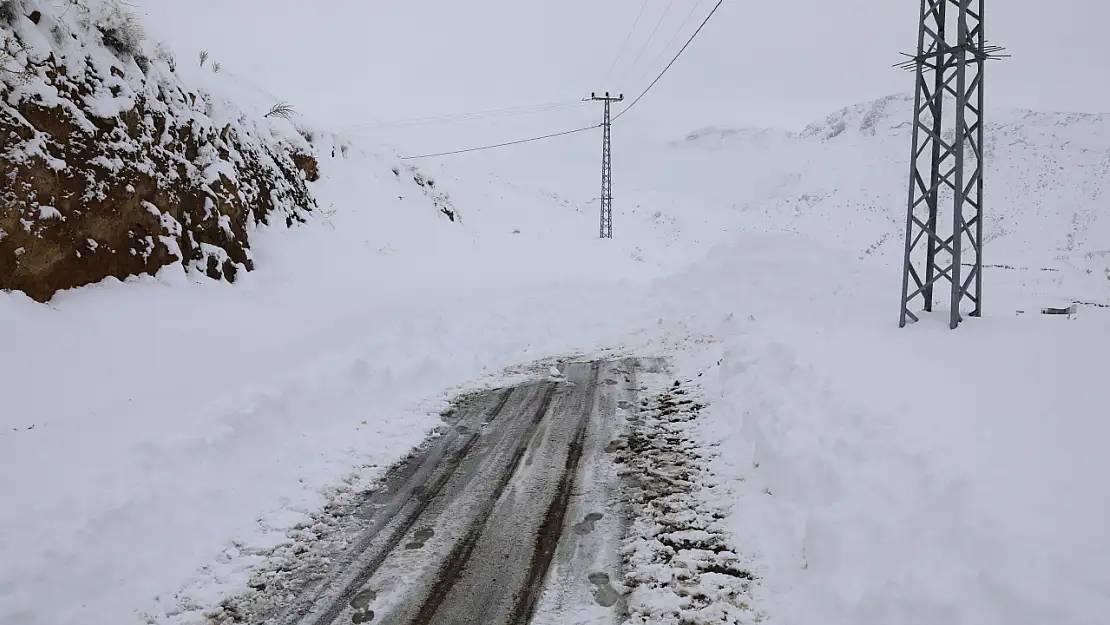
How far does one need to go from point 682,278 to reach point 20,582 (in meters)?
14.4

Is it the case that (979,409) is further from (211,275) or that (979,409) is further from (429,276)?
(429,276)

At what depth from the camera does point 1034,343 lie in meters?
7.50

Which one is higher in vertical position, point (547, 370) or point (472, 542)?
point (547, 370)

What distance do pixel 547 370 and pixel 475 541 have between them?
18.1 feet

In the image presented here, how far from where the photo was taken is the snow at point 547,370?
3.94m

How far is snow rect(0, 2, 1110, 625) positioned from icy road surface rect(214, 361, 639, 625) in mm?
435

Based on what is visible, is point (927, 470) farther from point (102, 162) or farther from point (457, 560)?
point (102, 162)

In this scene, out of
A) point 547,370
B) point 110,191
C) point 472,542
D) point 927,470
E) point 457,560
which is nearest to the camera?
point 927,470

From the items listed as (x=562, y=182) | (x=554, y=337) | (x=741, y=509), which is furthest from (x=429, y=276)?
(x=562, y=182)

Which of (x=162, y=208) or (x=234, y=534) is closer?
(x=234, y=534)

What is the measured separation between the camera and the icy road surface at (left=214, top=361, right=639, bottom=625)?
13.7ft

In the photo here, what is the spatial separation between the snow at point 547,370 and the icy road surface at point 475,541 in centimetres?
43

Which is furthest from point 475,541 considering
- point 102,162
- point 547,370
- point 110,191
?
point 102,162

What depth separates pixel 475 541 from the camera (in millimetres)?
4965
